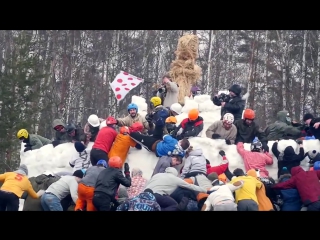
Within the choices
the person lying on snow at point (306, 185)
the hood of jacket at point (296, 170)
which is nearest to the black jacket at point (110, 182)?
the person lying on snow at point (306, 185)

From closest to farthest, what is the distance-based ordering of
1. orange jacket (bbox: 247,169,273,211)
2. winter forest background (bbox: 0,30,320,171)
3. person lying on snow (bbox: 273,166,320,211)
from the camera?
person lying on snow (bbox: 273,166,320,211) → orange jacket (bbox: 247,169,273,211) → winter forest background (bbox: 0,30,320,171)

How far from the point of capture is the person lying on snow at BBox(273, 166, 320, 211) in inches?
457

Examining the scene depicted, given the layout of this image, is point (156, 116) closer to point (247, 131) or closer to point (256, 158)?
point (247, 131)

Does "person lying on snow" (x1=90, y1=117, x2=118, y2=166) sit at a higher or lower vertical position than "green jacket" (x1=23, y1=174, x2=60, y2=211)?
higher

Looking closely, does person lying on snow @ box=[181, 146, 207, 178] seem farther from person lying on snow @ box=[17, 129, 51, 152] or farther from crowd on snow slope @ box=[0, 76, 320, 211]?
person lying on snow @ box=[17, 129, 51, 152]

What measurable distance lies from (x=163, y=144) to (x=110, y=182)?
1.79 m

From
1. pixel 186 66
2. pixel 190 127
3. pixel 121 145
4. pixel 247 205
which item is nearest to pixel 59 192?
pixel 121 145

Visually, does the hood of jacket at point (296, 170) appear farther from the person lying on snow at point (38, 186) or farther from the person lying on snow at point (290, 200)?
the person lying on snow at point (38, 186)

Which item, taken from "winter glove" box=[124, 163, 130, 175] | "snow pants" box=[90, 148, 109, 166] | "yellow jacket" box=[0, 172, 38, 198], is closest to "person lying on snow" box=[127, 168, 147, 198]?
"winter glove" box=[124, 163, 130, 175]

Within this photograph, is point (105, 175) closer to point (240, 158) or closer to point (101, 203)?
point (101, 203)

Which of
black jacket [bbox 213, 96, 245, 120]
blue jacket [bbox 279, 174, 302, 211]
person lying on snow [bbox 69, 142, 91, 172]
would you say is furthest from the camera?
black jacket [bbox 213, 96, 245, 120]

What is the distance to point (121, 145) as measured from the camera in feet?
46.2

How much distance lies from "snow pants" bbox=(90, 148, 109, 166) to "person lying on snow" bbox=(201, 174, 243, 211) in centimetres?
279

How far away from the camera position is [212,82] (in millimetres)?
32031
